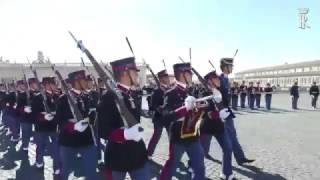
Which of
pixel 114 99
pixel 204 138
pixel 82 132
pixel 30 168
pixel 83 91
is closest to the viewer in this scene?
pixel 114 99

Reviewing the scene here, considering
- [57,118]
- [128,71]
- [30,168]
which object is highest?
[128,71]

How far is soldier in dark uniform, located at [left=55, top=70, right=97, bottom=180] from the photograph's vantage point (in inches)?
249

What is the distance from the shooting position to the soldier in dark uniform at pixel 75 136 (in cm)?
631

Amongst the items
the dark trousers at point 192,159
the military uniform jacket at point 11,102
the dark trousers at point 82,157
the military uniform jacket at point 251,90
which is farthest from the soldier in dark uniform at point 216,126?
the military uniform jacket at point 251,90

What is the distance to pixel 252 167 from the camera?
29.0ft

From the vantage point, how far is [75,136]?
6500 millimetres

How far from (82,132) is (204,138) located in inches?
122

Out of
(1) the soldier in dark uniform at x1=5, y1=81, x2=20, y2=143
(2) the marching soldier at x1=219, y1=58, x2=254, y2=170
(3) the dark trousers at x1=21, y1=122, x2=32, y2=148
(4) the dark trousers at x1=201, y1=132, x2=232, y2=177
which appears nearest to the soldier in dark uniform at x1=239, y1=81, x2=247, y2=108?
(1) the soldier in dark uniform at x1=5, y1=81, x2=20, y2=143

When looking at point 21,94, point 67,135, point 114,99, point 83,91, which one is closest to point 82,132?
point 67,135

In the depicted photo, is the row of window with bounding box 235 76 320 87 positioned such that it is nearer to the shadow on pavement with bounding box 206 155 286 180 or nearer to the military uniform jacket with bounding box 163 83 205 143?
the shadow on pavement with bounding box 206 155 286 180

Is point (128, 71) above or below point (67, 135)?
above

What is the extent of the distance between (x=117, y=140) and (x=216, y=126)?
11.8ft

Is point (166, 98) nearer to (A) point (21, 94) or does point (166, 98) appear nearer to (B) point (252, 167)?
(B) point (252, 167)

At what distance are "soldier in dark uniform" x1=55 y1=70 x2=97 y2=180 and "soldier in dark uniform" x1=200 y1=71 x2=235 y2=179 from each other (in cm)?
233
